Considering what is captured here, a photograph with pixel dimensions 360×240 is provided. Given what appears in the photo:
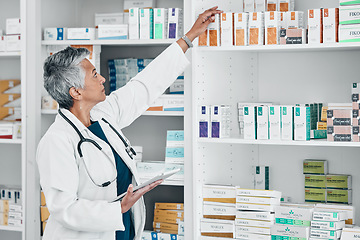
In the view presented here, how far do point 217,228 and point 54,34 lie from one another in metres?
1.62

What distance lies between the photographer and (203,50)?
9.05 ft

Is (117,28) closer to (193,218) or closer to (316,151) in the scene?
(193,218)

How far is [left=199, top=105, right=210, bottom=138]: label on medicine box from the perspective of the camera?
2.77m

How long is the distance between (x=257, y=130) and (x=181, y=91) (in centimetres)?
73

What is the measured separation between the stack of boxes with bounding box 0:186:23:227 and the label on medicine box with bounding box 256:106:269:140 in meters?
1.70

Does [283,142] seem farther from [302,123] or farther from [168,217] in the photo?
[168,217]

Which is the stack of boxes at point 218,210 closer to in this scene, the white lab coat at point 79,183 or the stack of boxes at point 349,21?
the white lab coat at point 79,183

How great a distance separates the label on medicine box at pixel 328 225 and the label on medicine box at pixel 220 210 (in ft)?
1.45

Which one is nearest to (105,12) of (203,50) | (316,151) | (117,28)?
(117,28)

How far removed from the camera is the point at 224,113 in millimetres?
2764

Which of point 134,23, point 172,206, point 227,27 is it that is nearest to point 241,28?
point 227,27

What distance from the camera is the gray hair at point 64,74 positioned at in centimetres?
236

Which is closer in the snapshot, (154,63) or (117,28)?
(154,63)

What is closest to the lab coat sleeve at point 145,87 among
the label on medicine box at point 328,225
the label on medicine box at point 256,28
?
the label on medicine box at point 256,28
